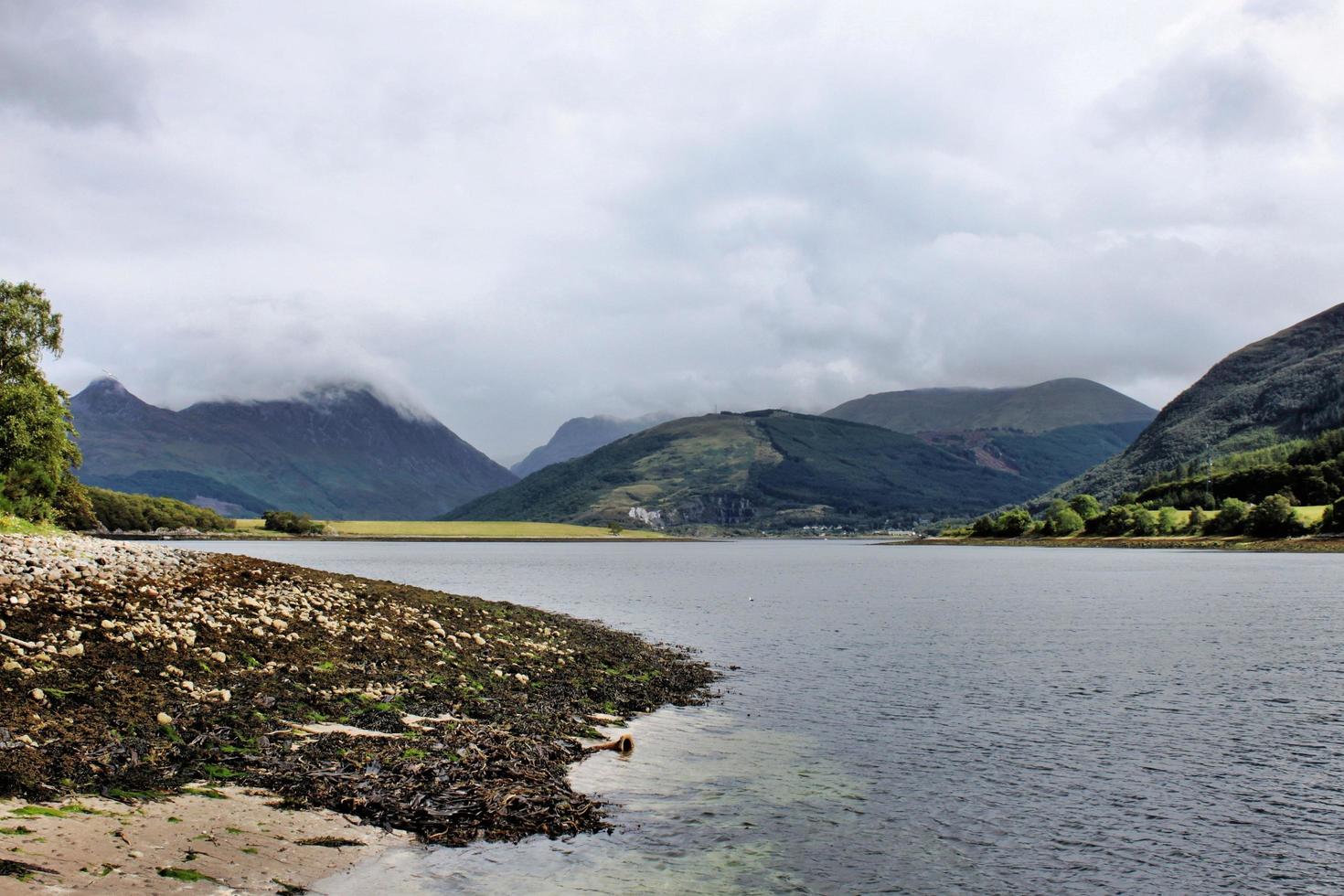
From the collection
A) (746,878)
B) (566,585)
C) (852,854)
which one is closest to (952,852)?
(852,854)

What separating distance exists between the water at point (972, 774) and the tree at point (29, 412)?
49.7 metres

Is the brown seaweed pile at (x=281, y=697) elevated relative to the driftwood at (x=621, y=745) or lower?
elevated

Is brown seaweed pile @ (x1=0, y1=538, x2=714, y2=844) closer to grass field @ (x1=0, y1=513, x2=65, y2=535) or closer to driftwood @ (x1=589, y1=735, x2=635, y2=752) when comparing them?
driftwood @ (x1=589, y1=735, x2=635, y2=752)

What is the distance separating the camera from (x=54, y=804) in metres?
16.0

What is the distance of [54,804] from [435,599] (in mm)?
34550

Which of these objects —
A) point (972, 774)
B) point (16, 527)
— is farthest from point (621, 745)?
point (16, 527)

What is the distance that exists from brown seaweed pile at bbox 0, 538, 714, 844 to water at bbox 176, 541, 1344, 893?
2230 mm

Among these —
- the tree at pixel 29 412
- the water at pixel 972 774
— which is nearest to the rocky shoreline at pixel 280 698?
the water at pixel 972 774

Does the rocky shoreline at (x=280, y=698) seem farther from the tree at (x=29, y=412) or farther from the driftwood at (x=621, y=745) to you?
the tree at (x=29, y=412)

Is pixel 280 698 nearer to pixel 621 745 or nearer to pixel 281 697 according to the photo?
pixel 281 697

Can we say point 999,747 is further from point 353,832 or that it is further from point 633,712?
point 353,832

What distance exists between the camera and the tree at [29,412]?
6706 cm

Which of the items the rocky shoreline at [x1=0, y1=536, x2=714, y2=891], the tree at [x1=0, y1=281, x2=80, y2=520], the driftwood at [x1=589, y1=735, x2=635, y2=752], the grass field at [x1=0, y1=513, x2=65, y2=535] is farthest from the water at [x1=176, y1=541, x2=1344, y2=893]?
the tree at [x1=0, y1=281, x2=80, y2=520]

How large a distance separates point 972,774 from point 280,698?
2025 centimetres
